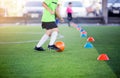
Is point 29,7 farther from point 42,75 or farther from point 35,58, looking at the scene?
point 42,75

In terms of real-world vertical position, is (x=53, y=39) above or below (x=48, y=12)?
below

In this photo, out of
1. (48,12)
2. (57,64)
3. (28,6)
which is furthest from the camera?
(28,6)

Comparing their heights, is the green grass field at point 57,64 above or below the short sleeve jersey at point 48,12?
below

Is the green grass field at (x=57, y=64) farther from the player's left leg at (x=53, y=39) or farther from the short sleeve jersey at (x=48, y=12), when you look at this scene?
the short sleeve jersey at (x=48, y=12)

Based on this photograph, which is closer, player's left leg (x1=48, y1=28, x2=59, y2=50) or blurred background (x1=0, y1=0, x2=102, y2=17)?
player's left leg (x1=48, y1=28, x2=59, y2=50)

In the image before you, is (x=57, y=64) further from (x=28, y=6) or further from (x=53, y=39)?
(x=28, y=6)

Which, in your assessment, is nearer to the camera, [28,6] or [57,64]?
[57,64]

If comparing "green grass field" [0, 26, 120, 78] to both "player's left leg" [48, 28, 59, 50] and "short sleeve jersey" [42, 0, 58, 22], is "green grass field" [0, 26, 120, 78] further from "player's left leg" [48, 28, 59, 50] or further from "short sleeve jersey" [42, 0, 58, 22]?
"short sleeve jersey" [42, 0, 58, 22]

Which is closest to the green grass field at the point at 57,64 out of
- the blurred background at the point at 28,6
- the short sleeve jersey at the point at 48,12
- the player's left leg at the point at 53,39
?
the player's left leg at the point at 53,39

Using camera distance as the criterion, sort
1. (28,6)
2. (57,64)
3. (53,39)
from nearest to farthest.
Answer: (57,64), (53,39), (28,6)

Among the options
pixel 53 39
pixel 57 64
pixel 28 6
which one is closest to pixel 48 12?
pixel 53 39

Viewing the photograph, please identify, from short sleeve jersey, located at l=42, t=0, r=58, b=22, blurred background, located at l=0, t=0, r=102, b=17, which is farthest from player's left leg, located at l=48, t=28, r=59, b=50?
blurred background, located at l=0, t=0, r=102, b=17

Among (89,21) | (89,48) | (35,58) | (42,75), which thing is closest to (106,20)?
(89,21)

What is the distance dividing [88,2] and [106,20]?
680 cm
